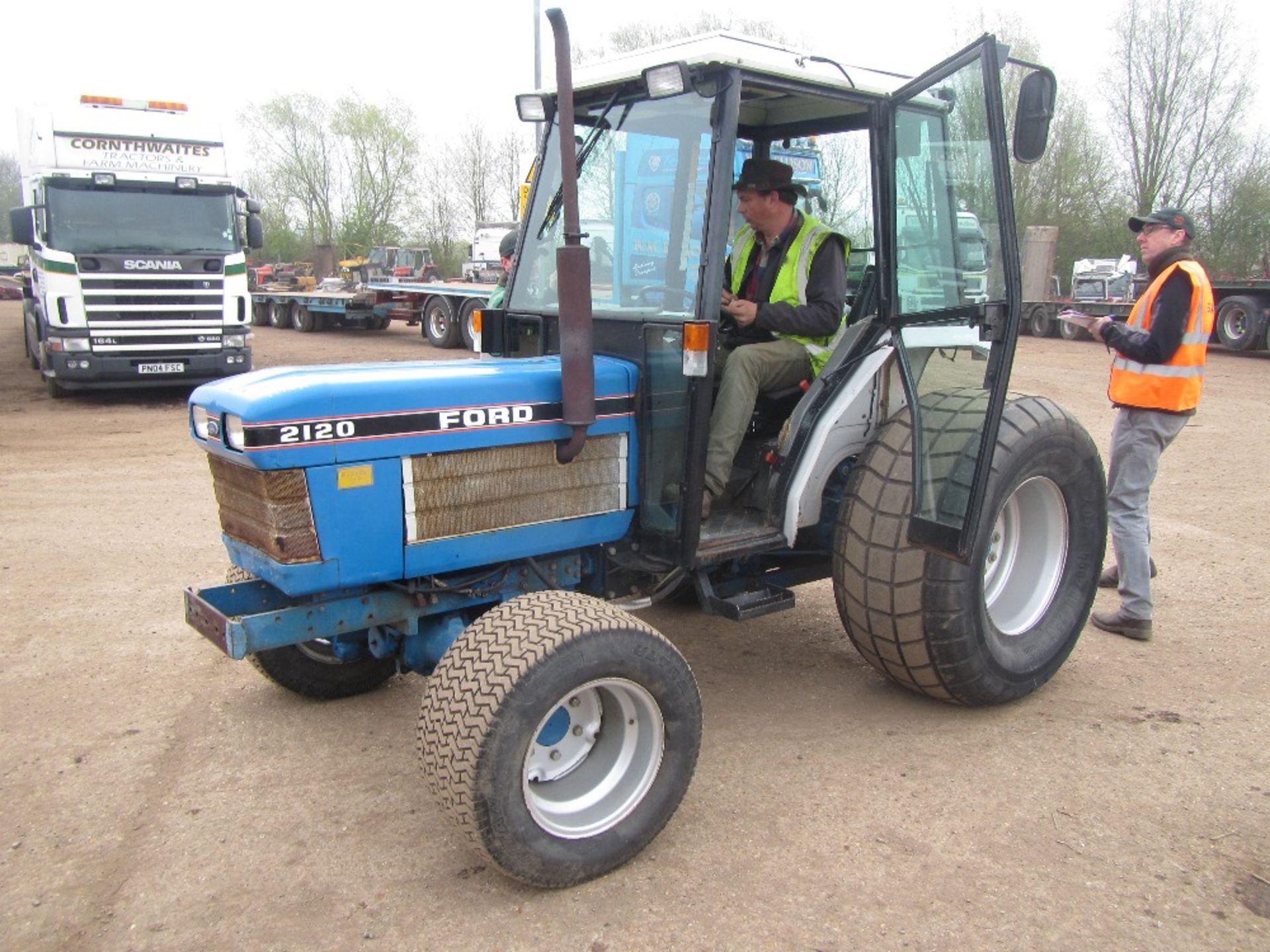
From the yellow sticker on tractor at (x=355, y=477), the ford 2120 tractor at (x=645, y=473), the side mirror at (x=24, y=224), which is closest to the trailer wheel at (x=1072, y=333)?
the side mirror at (x=24, y=224)

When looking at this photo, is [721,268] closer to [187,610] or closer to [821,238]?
[821,238]

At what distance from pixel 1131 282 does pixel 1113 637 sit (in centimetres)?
2122

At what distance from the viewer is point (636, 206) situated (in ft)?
12.1

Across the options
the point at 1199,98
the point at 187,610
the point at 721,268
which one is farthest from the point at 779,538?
the point at 1199,98

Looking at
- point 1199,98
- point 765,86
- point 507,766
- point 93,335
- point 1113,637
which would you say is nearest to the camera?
point 507,766

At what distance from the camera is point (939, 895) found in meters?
2.80

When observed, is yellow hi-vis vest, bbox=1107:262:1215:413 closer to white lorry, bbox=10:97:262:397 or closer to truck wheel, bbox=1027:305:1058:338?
white lorry, bbox=10:97:262:397

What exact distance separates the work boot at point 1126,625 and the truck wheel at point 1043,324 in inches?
781

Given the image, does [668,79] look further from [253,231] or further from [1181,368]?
[253,231]

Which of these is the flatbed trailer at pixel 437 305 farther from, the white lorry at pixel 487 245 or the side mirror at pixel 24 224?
the side mirror at pixel 24 224

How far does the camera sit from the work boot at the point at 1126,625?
4.67m

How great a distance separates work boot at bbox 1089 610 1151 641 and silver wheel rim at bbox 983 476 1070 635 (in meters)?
0.77

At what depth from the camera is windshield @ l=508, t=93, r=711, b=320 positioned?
11.4 ft

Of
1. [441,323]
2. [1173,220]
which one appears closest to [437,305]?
[441,323]
